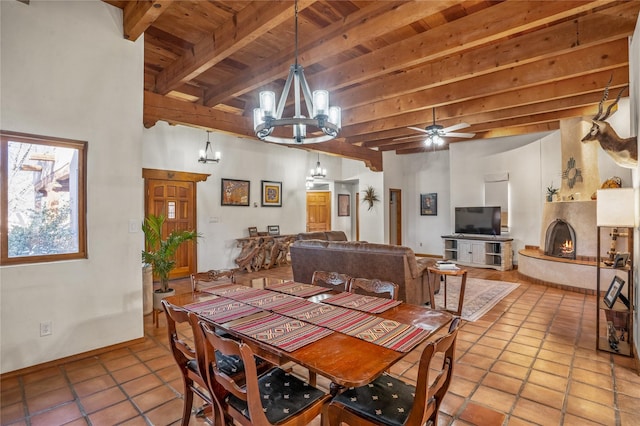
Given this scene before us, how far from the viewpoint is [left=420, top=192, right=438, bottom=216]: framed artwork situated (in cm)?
881

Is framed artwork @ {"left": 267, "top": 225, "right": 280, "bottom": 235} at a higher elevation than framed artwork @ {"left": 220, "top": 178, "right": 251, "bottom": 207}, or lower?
lower

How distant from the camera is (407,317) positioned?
1.81m

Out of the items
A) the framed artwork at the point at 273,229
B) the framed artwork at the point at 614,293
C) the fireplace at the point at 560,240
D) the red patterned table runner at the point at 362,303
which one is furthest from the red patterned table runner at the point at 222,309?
the fireplace at the point at 560,240

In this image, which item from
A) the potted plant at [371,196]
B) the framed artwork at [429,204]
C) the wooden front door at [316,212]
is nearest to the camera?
the potted plant at [371,196]

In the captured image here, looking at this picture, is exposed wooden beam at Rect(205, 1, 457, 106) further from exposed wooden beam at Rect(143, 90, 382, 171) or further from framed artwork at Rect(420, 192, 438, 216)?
framed artwork at Rect(420, 192, 438, 216)

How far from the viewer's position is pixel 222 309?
194 cm

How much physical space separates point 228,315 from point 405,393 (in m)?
1.04

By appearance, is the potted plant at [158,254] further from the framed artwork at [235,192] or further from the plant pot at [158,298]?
the framed artwork at [235,192]

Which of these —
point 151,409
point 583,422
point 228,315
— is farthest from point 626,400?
point 151,409

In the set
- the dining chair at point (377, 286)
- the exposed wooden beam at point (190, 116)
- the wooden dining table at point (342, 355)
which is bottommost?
the wooden dining table at point (342, 355)

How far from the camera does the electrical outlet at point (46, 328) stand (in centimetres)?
264

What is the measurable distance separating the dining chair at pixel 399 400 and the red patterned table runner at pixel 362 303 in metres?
0.44

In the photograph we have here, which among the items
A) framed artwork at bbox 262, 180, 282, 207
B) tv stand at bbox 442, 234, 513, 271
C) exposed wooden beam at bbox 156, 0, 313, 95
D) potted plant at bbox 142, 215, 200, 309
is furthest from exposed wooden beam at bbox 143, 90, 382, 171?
tv stand at bbox 442, 234, 513, 271

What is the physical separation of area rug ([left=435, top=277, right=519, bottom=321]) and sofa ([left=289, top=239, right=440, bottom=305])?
1.09 ft
